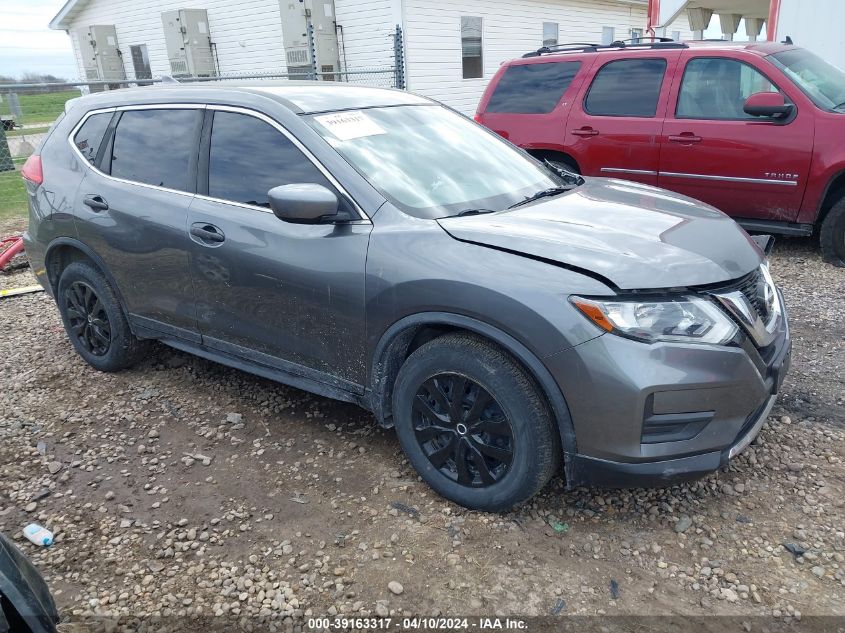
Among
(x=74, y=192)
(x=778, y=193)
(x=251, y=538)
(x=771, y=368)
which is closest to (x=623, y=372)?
(x=771, y=368)

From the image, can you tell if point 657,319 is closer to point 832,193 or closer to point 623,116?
point 832,193

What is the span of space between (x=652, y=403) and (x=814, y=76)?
5.30 meters

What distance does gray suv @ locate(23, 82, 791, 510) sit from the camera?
2.45 m

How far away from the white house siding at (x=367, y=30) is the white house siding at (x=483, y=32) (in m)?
0.40

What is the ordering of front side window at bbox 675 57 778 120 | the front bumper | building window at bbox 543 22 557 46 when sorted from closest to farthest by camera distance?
1. the front bumper
2. front side window at bbox 675 57 778 120
3. building window at bbox 543 22 557 46

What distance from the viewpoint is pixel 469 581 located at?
99.1 inches

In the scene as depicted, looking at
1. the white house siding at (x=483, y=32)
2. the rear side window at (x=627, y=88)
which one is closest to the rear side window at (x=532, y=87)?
the rear side window at (x=627, y=88)

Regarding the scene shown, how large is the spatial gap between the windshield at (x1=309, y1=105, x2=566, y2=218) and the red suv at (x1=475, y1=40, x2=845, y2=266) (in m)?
3.09

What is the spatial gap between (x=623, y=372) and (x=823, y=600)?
1072 mm

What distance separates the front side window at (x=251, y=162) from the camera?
10.5ft

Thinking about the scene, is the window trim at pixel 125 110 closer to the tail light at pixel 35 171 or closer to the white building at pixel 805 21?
the tail light at pixel 35 171

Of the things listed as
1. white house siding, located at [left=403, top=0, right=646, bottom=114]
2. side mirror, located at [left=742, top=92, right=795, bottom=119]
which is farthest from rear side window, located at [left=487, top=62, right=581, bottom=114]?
white house siding, located at [left=403, top=0, right=646, bottom=114]

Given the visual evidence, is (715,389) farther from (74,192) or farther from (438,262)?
(74,192)

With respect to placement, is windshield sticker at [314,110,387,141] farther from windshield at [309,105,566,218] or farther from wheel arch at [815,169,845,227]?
wheel arch at [815,169,845,227]
